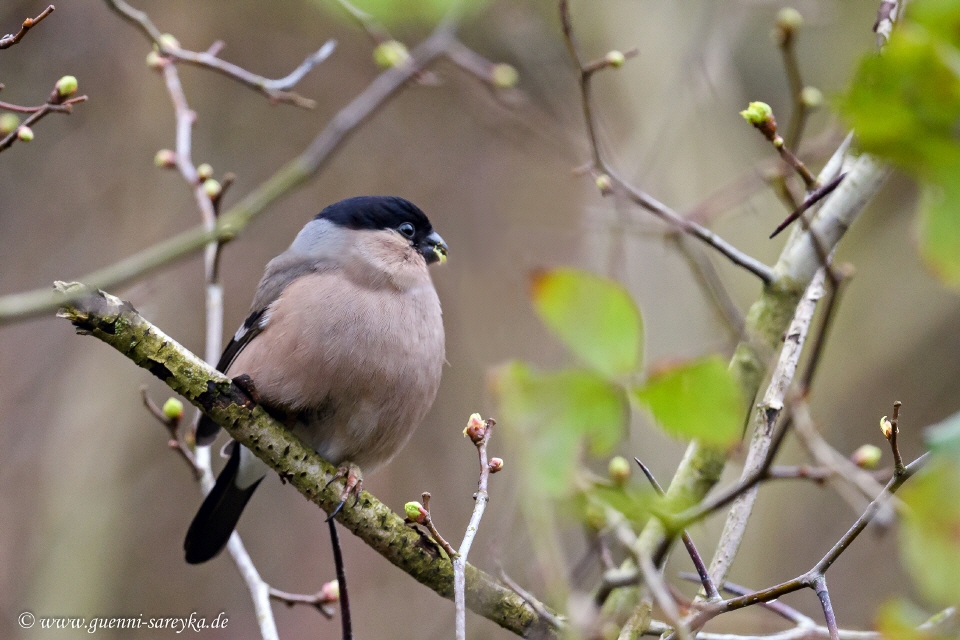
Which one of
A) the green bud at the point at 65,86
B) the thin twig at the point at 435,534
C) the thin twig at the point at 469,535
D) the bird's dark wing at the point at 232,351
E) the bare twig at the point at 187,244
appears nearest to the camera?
the bare twig at the point at 187,244

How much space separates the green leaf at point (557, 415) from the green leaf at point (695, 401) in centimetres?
4

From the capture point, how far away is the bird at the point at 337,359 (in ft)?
11.1

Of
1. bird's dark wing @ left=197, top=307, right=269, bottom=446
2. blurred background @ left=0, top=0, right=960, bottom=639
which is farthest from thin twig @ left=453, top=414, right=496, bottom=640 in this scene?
blurred background @ left=0, top=0, right=960, bottom=639

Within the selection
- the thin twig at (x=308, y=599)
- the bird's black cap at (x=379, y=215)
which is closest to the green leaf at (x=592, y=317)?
the thin twig at (x=308, y=599)

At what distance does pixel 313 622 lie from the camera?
21.6 feet

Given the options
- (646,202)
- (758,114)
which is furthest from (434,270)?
(758,114)

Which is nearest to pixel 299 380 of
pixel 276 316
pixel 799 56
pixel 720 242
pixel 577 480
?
pixel 276 316

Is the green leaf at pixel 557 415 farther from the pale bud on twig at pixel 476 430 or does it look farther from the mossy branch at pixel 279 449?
the mossy branch at pixel 279 449

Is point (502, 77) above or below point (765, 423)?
above

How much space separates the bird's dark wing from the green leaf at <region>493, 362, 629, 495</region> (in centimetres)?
279

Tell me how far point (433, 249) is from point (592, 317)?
132 inches

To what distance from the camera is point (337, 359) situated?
3.40 m

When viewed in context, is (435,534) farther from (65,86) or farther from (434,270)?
(434,270)

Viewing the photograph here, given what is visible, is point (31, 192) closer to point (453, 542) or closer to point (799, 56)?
point (453, 542)
